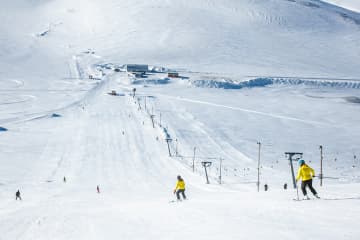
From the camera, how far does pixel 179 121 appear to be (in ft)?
198

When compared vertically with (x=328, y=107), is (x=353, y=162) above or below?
below

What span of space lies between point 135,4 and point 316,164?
14877cm

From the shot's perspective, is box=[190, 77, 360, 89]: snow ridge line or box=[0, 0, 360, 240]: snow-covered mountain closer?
box=[0, 0, 360, 240]: snow-covered mountain

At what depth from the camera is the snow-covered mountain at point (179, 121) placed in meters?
12.6

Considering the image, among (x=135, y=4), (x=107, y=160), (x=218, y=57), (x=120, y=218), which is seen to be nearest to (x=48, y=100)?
(x=107, y=160)

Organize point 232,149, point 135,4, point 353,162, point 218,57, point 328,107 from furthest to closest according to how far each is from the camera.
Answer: point 135,4 → point 218,57 → point 328,107 → point 232,149 → point 353,162

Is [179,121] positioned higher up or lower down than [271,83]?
lower down

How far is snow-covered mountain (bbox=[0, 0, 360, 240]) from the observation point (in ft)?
41.4

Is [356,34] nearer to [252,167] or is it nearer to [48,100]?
[48,100]

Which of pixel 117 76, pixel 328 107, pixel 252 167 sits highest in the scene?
pixel 117 76

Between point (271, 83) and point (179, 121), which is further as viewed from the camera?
point (271, 83)

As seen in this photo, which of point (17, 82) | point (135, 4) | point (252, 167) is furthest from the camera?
point (135, 4)

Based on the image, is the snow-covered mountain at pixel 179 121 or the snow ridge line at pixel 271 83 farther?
the snow ridge line at pixel 271 83

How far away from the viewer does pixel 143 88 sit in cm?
9006
